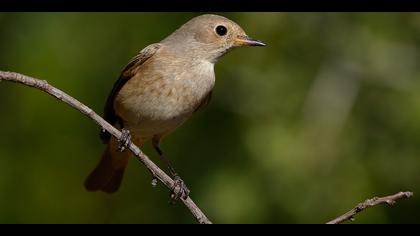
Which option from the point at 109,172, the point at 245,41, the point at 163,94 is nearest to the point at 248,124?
the point at 109,172

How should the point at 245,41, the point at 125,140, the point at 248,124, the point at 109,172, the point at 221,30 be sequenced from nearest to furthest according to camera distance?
the point at 125,140 → the point at 245,41 → the point at 221,30 → the point at 109,172 → the point at 248,124

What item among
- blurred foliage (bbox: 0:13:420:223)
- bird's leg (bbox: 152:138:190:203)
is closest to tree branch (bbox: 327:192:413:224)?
bird's leg (bbox: 152:138:190:203)

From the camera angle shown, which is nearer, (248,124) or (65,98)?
(65,98)

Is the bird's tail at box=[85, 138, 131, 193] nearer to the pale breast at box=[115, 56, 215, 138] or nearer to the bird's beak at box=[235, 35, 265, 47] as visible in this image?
the pale breast at box=[115, 56, 215, 138]

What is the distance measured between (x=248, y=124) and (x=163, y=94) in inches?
66.0

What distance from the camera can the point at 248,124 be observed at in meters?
7.09

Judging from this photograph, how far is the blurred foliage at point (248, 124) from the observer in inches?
264

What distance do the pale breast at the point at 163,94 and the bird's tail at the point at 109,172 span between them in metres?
0.84

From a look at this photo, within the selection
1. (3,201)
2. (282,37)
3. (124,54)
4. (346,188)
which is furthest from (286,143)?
(3,201)

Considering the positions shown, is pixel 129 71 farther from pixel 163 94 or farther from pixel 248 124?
pixel 248 124

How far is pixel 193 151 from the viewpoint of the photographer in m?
7.00

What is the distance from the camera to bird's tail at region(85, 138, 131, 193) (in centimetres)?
656

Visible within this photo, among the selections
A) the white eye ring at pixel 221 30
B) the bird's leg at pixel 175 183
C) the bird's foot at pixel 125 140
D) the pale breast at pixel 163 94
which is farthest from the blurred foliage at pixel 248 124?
the bird's foot at pixel 125 140

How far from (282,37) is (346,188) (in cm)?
150
